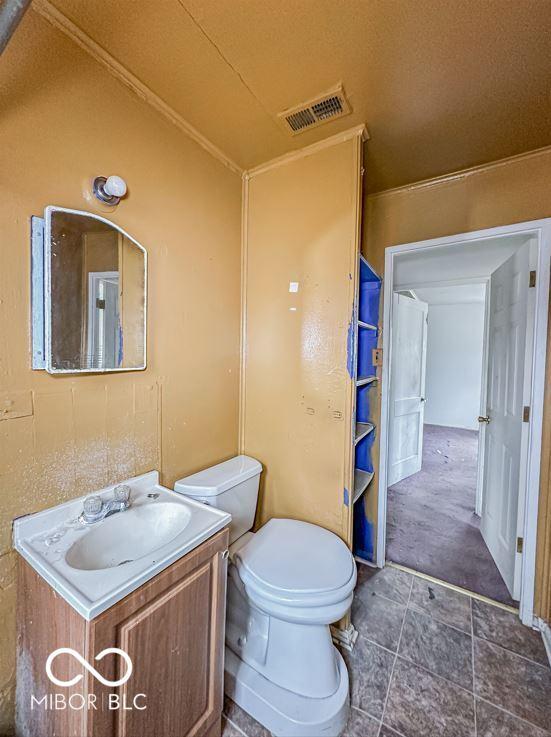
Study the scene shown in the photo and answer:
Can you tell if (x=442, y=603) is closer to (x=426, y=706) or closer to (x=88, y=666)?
(x=426, y=706)

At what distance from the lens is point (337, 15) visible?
0.92 meters

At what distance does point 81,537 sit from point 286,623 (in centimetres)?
83

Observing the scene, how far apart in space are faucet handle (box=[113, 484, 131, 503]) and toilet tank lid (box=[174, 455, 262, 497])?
0.26m

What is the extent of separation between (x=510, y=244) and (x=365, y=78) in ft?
4.44

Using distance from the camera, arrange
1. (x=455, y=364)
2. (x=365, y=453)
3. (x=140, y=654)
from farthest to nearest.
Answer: (x=455, y=364)
(x=365, y=453)
(x=140, y=654)

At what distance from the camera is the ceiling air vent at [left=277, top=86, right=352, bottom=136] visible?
121 cm

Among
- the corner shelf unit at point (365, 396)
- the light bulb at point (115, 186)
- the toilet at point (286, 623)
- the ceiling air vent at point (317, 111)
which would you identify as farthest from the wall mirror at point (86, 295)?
the corner shelf unit at point (365, 396)

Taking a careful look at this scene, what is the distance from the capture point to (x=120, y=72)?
1.11 meters

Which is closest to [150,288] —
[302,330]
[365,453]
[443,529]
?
[302,330]

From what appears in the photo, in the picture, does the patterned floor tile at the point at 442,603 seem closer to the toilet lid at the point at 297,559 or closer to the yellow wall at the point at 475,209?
the yellow wall at the point at 475,209

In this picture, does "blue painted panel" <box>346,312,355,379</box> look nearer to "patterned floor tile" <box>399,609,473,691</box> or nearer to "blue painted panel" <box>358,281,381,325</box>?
"blue painted panel" <box>358,281,381,325</box>

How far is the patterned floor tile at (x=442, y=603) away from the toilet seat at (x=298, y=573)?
Answer: 2.55 ft

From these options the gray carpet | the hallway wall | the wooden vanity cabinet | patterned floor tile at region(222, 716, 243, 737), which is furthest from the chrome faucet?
the hallway wall

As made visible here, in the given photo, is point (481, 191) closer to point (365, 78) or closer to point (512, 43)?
point (512, 43)
